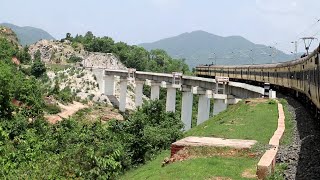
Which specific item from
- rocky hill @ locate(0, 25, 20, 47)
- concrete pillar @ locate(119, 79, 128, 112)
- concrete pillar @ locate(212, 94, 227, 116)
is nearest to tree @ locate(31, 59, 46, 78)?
concrete pillar @ locate(119, 79, 128, 112)

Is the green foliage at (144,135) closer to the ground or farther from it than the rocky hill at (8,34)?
closer to the ground

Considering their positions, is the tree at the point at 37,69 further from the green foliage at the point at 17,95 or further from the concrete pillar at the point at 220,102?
the concrete pillar at the point at 220,102

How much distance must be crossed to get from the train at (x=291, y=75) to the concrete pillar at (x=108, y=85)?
2255 centimetres

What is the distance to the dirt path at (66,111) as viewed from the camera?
61069 millimetres

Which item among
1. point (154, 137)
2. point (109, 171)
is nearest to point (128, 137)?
point (154, 137)

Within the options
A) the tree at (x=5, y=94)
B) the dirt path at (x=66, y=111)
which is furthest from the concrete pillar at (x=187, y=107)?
the tree at (x=5, y=94)

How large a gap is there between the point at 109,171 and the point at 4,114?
107 feet

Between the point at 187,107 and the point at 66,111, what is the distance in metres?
19.6

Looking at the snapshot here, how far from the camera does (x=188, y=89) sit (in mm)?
60906

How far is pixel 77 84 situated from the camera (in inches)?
3469

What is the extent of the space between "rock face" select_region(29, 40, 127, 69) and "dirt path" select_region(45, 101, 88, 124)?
3822 cm

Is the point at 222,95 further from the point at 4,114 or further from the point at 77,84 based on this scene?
the point at 77,84

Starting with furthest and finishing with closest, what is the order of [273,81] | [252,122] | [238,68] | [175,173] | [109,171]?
[238,68] → [273,81] → [252,122] → [109,171] → [175,173]

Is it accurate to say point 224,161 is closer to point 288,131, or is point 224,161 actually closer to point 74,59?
point 288,131
